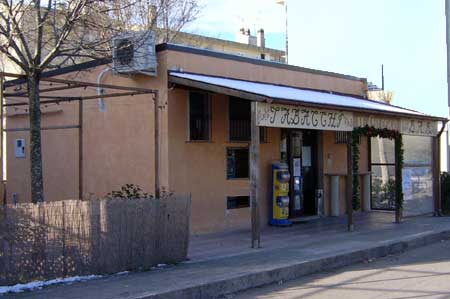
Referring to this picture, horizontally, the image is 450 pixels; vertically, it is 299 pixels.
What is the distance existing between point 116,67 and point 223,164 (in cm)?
321

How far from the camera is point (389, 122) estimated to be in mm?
14742

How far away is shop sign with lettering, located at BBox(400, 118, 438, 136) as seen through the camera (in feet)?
50.0

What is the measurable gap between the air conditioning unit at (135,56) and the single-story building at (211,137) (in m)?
0.30

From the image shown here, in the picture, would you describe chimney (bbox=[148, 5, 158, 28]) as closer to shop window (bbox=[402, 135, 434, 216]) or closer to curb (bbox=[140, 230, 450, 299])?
curb (bbox=[140, 230, 450, 299])

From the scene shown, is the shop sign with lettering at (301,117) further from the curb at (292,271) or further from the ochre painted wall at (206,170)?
the curb at (292,271)

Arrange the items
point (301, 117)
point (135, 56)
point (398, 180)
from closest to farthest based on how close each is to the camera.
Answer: point (301, 117), point (135, 56), point (398, 180)

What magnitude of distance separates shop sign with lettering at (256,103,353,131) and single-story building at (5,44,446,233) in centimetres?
2

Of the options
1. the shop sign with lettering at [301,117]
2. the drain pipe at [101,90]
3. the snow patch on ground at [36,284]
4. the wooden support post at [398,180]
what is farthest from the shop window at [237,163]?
the snow patch on ground at [36,284]

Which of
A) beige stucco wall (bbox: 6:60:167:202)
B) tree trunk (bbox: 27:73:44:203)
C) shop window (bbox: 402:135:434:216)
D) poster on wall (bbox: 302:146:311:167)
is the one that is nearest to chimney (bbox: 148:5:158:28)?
beige stucco wall (bbox: 6:60:167:202)

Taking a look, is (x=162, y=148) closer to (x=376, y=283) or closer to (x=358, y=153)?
(x=358, y=153)

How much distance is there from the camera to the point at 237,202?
44.5ft

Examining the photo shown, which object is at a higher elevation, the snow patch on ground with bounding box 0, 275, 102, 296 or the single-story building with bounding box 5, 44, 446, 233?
the single-story building with bounding box 5, 44, 446, 233

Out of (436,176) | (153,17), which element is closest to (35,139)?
(153,17)

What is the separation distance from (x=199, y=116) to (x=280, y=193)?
110 inches
